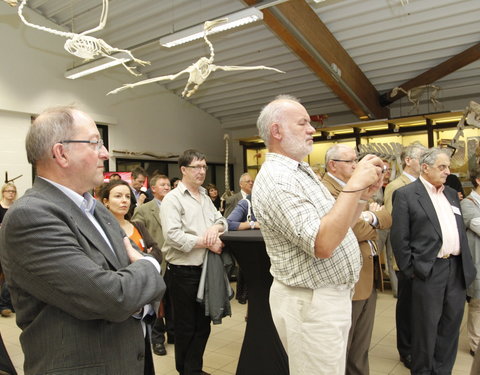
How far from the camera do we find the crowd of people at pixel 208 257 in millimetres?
1149

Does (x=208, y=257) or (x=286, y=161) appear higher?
(x=286, y=161)

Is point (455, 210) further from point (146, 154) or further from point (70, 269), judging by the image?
point (146, 154)

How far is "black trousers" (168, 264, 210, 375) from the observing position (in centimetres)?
299

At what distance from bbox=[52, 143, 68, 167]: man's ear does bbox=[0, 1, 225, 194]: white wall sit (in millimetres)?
7309

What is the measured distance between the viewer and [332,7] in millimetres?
7039

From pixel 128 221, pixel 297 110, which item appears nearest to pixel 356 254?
pixel 297 110

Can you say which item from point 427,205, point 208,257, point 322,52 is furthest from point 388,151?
point 208,257

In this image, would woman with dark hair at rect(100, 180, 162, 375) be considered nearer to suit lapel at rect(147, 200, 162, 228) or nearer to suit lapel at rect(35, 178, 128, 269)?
suit lapel at rect(147, 200, 162, 228)

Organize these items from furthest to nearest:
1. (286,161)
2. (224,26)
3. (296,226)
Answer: (224,26) < (286,161) < (296,226)

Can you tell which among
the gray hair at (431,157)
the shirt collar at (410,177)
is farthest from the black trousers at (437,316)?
the shirt collar at (410,177)

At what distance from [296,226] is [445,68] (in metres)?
7.78

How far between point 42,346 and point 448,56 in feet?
28.5

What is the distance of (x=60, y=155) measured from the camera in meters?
1.27

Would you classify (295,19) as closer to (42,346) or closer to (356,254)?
(356,254)
